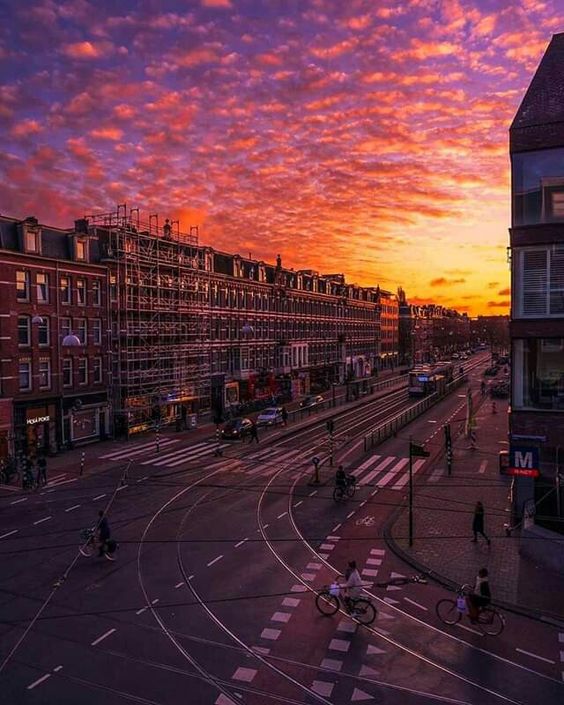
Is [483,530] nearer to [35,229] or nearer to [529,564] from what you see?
[529,564]

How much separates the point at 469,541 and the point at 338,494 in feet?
23.0

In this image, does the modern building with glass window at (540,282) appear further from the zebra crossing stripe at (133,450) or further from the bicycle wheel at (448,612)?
the zebra crossing stripe at (133,450)

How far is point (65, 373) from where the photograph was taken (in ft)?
131

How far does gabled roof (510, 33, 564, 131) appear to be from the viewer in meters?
20.3

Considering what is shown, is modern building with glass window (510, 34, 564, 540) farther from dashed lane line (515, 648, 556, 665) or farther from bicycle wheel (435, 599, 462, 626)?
dashed lane line (515, 648, 556, 665)

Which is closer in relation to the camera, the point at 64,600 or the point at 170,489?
the point at 64,600

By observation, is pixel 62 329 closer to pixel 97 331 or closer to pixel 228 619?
pixel 97 331

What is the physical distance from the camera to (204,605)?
14797 millimetres

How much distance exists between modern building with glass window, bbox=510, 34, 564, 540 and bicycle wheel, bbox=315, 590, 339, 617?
975cm

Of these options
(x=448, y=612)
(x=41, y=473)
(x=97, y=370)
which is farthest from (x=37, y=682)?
(x=97, y=370)

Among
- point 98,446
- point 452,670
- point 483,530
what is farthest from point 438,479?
point 98,446

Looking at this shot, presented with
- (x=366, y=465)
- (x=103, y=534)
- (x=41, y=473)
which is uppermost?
(x=103, y=534)

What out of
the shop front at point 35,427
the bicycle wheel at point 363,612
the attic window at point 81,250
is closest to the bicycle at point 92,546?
the bicycle wheel at point 363,612

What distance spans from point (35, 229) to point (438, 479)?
30.3 m
